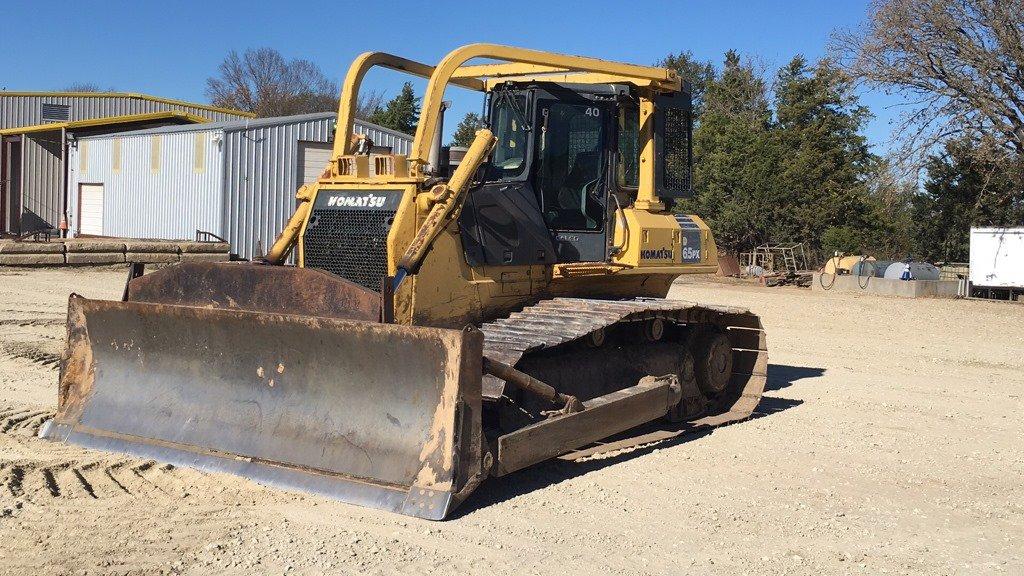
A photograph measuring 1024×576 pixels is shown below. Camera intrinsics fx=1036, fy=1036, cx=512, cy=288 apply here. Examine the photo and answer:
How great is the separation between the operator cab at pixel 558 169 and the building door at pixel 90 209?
26.9m

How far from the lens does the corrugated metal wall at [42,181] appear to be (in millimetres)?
34969

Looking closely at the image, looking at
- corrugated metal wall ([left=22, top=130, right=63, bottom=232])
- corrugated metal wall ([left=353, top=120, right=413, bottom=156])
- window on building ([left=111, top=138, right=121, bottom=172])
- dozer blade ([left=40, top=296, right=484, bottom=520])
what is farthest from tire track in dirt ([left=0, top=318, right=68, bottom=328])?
corrugated metal wall ([left=22, top=130, right=63, bottom=232])

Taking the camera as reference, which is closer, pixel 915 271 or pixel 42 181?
pixel 915 271

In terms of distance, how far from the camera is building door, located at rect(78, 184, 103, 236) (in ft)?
105

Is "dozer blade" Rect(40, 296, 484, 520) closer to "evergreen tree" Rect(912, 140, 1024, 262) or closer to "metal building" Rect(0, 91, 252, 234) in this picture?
"evergreen tree" Rect(912, 140, 1024, 262)

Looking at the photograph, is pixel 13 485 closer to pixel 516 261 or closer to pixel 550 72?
pixel 516 261

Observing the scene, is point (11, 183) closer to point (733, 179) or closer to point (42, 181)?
point (42, 181)

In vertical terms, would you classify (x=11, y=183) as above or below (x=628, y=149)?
above

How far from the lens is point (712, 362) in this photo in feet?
28.9

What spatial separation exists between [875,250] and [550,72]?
29.2 metres

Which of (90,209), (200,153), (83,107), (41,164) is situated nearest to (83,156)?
(90,209)

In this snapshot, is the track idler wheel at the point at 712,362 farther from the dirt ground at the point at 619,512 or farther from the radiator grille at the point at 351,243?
the radiator grille at the point at 351,243

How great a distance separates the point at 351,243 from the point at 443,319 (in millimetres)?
794

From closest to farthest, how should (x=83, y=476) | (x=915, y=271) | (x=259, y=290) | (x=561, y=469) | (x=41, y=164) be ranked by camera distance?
1. (x=83, y=476)
2. (x=259, y=290)
3. (x=561, y=469)
4. (x=915, y=271)
5. (x=41, y=164)
